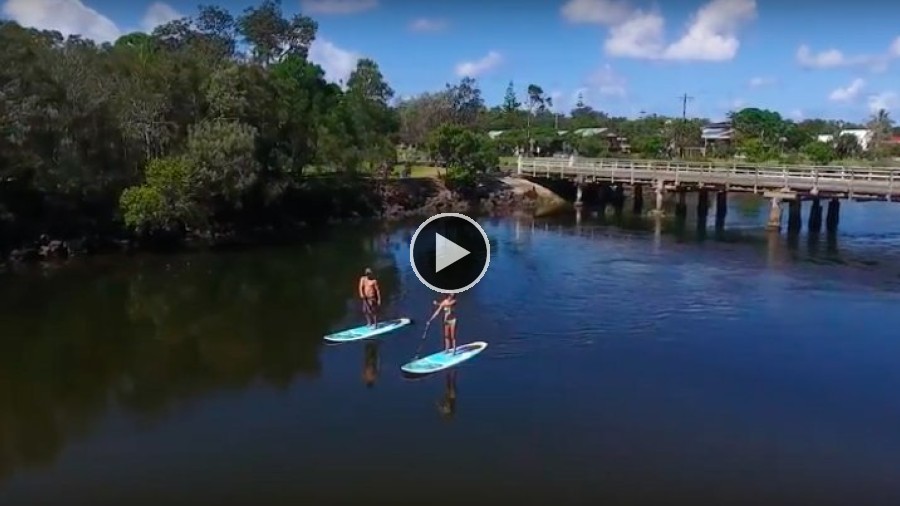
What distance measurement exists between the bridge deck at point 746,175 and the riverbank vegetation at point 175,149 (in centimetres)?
712

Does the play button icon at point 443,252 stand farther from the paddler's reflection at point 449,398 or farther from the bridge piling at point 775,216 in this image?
the bridge piling at point 775,216

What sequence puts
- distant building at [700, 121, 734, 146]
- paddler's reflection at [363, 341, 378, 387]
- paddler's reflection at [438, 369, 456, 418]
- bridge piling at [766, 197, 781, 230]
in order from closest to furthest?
paddler's reflection at [438, 369, 456, 418], paddler's reflection at [363, 341, 378, 387], bridge piling at [766, 197, 781, 230], distant building at [700, 121, 734, 146]

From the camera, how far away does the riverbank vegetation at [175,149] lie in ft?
120

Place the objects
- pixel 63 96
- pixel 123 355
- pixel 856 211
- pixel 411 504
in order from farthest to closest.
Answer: pixel 856 211
pixel 63 96
pixel 123 355
pixel 411 504

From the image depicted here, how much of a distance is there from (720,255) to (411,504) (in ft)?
96.4

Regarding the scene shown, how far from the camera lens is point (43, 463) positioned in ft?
50.6

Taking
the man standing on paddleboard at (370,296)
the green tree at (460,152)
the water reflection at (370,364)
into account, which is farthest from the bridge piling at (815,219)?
the water reflection at (370,364)

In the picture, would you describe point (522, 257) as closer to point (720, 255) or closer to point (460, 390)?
point (720, 255)

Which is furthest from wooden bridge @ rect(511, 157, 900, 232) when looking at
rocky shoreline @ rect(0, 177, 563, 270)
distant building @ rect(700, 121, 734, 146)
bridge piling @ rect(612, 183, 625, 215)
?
distant building @ rect(700, 121, 734, 146)

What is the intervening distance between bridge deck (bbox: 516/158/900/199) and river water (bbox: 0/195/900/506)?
11.9 m

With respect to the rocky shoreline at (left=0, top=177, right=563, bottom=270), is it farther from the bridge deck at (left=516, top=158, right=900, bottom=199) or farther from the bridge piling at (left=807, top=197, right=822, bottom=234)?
the bridge piling at (left=807, top=197, right=822, bottom=234)

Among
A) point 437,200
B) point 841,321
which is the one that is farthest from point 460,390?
point 437,200

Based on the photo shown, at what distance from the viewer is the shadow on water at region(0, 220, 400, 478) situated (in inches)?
727

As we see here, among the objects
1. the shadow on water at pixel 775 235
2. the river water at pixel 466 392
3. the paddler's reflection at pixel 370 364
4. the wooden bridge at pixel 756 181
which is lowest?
the river water at pixel 466 392
